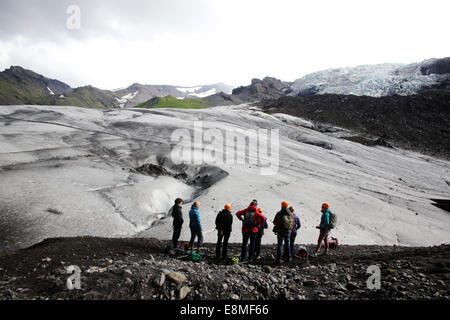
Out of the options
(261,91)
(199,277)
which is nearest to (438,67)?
(261,91)

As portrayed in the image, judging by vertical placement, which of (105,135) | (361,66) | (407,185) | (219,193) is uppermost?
(361,66)

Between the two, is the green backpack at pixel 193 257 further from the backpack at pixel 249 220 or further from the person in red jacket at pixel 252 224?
the backpack at pixel 249 220

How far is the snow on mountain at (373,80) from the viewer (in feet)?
267

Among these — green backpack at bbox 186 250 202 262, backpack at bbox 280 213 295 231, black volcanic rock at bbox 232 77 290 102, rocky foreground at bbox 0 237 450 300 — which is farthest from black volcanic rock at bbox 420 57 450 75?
green backpack at bbox 186 250 202 262

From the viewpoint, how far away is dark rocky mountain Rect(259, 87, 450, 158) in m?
48.5

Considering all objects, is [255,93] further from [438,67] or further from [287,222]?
[287,222]

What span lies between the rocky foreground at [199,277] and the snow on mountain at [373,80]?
89.0m

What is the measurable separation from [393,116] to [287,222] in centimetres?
5983

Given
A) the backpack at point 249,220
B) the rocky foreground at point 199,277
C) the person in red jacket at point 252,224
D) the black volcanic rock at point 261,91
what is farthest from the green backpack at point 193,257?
the black volcanic rock at point 261,91

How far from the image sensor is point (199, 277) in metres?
6.79

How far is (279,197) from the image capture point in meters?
17.2

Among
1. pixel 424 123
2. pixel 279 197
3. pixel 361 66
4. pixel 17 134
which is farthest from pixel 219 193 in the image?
pixel 361 66
